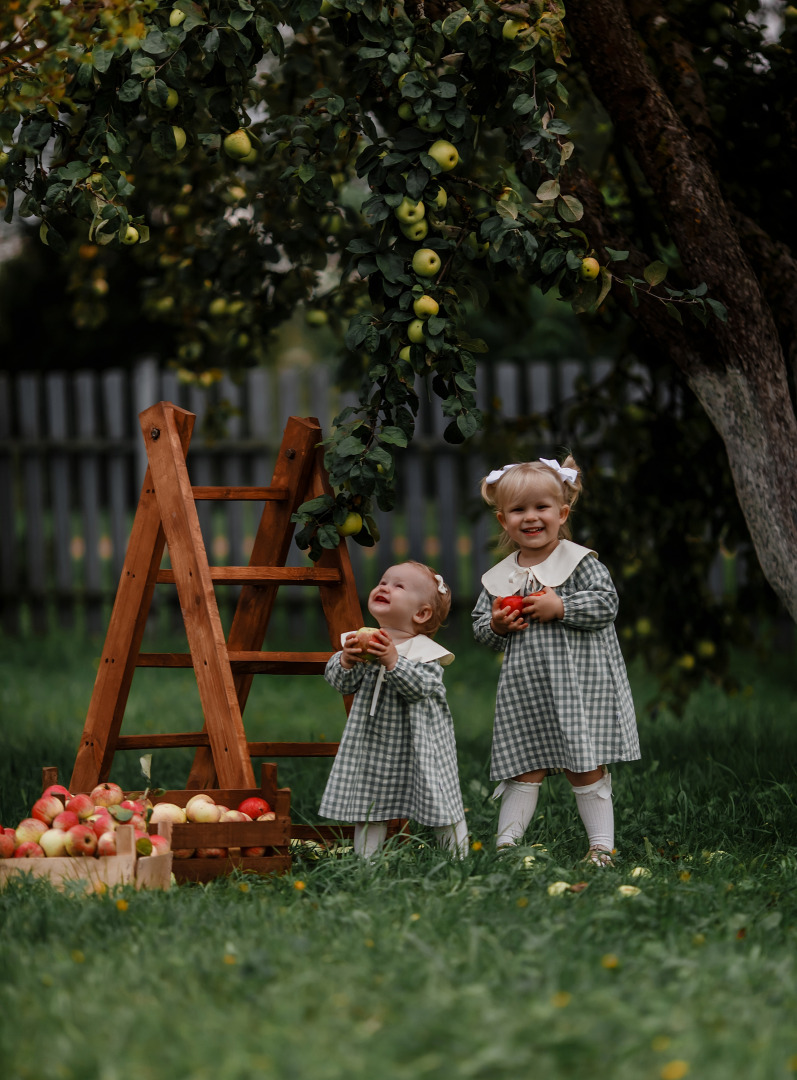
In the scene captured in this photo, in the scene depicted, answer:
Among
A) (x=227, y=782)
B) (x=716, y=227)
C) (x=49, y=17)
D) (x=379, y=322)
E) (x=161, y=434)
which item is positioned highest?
(x=49, y=17)

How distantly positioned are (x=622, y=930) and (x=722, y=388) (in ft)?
5.04

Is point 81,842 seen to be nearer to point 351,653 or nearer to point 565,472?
point 351,653

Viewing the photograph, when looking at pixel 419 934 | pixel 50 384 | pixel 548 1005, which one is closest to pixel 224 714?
pixel 419 934

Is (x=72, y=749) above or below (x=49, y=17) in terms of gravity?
below

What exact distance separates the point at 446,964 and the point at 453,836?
92 centimetres

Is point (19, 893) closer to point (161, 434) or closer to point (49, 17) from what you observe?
point (161, 434)

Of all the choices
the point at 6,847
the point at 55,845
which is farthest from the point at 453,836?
the point at 6,847

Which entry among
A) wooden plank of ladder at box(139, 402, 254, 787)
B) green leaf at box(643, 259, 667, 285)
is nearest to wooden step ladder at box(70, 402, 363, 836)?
wooden plank of ladder at box(139, 402, 254, 787)

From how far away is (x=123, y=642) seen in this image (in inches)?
123

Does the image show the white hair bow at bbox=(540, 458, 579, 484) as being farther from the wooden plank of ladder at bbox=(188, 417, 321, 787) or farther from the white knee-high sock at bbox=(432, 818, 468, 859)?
the white knee-high sock at bbox=(432, 818, 468, 859)

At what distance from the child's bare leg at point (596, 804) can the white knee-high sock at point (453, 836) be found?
316 millimetres

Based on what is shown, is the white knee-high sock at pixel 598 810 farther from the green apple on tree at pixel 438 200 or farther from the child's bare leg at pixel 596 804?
the green apple on tree at pixel 438 200

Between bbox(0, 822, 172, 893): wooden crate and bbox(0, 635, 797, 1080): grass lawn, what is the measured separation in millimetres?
71

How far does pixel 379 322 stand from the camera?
285 centimetres
